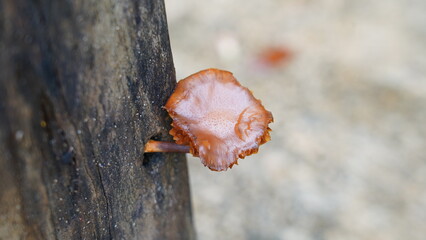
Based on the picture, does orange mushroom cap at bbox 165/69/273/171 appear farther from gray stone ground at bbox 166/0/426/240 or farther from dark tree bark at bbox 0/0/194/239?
gray stone ground at bbox 166/0/426/240

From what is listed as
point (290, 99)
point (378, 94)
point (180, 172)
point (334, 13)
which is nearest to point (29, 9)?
point (180, 172)

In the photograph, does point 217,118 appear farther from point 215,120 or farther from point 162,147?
point 162,147

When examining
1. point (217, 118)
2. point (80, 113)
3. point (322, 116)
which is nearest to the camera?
point (80, 113)

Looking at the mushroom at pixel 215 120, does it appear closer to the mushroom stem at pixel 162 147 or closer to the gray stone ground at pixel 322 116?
the mushroom stem at pixel 162 147

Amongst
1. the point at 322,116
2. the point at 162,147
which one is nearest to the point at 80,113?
the point at 162,147

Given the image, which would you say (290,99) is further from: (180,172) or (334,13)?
(180,172)

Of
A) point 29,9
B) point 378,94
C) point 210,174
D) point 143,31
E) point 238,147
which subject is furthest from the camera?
point 378,94

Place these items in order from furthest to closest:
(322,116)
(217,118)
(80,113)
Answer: (322,116) → (217,118) → (80,113)
